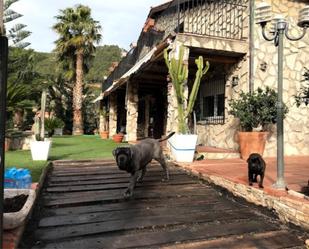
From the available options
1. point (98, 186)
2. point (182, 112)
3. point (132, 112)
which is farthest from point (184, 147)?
point (132, 112)

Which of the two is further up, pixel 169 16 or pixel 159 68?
pixel 169 16

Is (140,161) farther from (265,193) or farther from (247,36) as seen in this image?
(247,36)

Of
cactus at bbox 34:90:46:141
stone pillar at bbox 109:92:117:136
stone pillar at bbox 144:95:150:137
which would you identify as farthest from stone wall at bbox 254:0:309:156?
stone pillar at bbox 109:92:117:136

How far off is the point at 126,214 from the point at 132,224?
0.35 metres

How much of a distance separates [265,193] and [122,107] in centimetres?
1565

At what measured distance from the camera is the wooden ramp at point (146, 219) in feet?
10.9

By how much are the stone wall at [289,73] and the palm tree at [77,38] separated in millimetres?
16064

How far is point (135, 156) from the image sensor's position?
4.51 m

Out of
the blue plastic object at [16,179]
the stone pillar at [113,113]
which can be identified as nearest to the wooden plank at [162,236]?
the blue plastic object at [16,179]

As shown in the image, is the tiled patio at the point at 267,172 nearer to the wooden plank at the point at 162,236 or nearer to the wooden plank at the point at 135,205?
the wooden plank at the point at 135,205

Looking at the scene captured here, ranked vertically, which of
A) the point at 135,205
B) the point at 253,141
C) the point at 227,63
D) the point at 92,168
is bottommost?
the point at 135,205

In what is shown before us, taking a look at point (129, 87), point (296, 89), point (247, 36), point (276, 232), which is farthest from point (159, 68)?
point (276, 232)

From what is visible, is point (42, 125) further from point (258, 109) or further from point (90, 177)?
point (258, 109)

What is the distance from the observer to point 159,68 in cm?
1125
